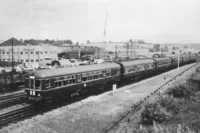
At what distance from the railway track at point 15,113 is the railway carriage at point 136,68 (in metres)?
13.6

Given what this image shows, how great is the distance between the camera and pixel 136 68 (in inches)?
1112

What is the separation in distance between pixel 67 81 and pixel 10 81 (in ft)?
36.9

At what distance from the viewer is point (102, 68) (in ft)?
70.1

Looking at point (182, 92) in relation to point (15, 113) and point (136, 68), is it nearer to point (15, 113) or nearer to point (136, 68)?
point (136, 68)

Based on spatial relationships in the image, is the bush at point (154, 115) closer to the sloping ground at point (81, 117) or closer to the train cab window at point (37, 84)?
the sloping ground at point (81, 117)

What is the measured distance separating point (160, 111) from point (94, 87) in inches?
353

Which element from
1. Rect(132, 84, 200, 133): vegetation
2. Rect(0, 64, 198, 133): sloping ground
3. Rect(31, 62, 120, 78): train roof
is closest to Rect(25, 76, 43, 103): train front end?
Rect(31, 62, 120, 78): train roof

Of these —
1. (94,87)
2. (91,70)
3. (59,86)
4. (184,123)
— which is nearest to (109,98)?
(94,87)

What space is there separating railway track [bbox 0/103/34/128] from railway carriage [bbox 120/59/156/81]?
1363 centimetres

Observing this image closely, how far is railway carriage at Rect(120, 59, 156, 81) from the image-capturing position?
25837 millimetres

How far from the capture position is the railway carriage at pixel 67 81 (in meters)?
14.7

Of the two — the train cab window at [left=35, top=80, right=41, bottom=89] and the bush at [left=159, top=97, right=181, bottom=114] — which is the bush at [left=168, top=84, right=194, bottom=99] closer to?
the bush at [left=159, top=97, right=181, bottom=114]

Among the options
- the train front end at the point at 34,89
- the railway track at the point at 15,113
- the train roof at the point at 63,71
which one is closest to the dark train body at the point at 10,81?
the railway track at the point at 15,113

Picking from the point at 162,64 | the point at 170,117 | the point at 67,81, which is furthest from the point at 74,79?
the point at 162,64
